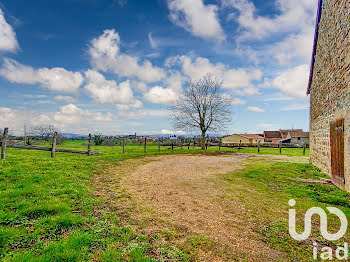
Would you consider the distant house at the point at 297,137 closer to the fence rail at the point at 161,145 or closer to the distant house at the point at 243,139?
the distant house at the point at 243,139

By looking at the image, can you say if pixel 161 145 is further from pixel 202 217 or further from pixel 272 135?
pixel 272 135

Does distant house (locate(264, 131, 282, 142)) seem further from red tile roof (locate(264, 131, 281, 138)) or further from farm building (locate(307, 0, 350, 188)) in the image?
farm building (locate(307, 0, 350, 188))

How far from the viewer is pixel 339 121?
Result: 25.3ft

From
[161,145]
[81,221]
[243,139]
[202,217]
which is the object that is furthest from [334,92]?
[243,139]

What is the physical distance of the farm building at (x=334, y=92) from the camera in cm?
713

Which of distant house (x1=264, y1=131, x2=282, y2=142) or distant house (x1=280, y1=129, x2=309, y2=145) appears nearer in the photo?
distant house (x1=280, y1=129, x2=309, y2=145)

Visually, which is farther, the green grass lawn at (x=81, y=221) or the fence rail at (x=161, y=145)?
the fence rail at (x=161, y=145)

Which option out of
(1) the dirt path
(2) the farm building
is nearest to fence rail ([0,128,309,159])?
(1) the dirt path

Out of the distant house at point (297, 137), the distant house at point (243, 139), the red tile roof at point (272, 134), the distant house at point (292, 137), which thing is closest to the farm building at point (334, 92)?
the distant house at point (292, 137)

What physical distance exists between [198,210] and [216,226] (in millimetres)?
1000

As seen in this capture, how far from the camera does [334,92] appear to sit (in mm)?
8797

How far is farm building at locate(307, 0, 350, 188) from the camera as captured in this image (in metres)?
7.13

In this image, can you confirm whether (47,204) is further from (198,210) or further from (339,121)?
(339,121)

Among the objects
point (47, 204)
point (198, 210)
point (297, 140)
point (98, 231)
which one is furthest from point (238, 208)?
point (297, 140)
